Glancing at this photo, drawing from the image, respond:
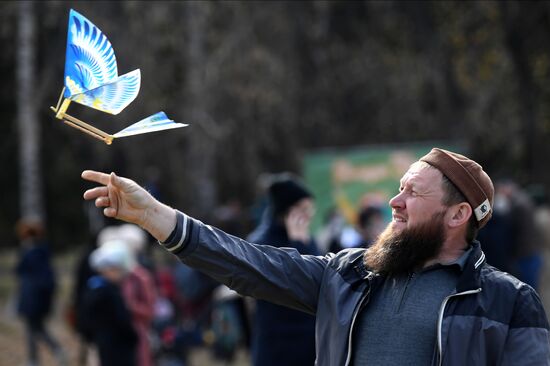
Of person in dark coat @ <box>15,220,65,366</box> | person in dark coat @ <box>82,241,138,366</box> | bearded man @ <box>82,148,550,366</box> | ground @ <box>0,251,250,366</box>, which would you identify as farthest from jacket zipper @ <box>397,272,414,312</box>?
person in dark coat @ <box>15,220,65,366</box>

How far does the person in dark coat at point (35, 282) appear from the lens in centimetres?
1151

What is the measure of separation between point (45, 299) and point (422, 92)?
10737 mm

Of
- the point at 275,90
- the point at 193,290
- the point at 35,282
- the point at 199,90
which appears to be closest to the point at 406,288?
the point at 193,290

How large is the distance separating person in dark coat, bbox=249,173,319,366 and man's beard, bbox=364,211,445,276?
281 centimetres

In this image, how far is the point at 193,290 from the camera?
11023mm

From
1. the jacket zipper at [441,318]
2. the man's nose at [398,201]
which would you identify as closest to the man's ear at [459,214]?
the man's nose at [398,201]

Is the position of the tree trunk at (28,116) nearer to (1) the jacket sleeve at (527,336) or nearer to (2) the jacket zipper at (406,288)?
(2) the jacket zipper at (406,288)

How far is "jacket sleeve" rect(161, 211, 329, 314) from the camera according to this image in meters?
3.15

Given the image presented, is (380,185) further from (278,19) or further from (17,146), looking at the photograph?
(17,146)

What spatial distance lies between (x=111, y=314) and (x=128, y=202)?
15.2 ft

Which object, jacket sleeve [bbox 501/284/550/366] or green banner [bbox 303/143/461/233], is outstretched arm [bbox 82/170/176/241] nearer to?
jacket sleeve [bbox 501/284/550/366]

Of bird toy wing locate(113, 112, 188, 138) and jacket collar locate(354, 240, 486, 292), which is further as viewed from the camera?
jacket collar locate(354, 240, 486, 292)

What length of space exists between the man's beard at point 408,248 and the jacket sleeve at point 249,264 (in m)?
0.22

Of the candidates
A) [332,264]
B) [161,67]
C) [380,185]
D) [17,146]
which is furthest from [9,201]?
[332,264]
